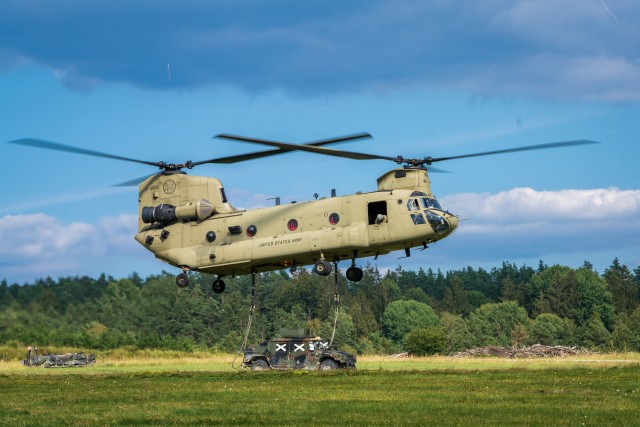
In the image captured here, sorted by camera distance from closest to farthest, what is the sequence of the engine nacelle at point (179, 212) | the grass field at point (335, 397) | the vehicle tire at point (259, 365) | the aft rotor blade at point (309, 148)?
the grass field at point (335, 397) → the aft rotor blade at point (309, 148) → the vehicle tire at point (259, 365) → the engine nacelle at point (179, 212)

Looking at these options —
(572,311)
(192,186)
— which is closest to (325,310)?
(572,311)

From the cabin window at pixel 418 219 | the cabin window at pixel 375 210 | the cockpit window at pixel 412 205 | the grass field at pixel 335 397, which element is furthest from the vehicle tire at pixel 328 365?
the cockpit window at pixel 412 205

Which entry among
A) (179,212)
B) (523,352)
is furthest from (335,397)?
(523,352)

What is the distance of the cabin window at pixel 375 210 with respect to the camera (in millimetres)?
34281

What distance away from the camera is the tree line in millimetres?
66000

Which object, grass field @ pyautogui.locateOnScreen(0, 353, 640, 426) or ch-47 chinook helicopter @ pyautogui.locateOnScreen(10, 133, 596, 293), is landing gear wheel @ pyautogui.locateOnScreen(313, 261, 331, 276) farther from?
grass field @ pyautogui.locateOnScreen(0, 353, 640, 426)

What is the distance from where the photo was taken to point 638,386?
2903cm

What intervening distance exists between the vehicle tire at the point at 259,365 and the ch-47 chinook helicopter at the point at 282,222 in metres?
3.52

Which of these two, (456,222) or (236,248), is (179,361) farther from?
(456,222)

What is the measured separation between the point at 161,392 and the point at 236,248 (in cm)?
834

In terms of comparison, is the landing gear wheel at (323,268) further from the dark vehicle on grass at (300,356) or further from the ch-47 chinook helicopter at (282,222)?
the dark vehicle on grass at (300,356)

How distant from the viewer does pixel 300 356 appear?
36.6 m

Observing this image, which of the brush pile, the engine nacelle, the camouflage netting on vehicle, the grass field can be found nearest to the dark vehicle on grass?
the grass field

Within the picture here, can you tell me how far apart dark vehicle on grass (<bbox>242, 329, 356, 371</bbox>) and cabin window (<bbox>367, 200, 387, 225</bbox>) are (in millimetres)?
5500
